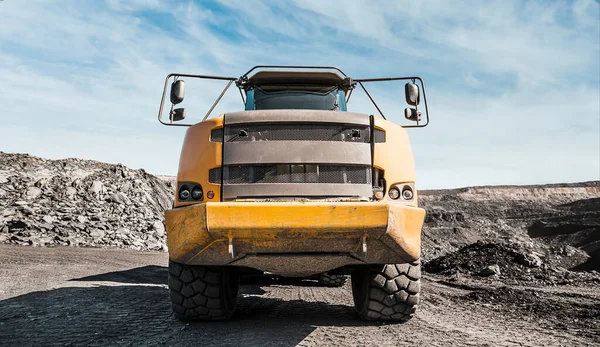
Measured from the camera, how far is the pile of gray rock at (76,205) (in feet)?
63.6

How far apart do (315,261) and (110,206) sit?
20.9 metres

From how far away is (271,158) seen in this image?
448cm

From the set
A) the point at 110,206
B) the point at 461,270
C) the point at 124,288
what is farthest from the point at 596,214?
the point at 124,288

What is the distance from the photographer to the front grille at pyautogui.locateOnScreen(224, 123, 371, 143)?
181 inches

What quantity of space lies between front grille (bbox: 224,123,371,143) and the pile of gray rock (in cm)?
1628

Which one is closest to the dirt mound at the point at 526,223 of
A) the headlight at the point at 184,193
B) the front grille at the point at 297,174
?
the front grille at the point at 297,174

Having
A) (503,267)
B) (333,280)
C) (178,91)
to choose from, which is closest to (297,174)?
(178,91)

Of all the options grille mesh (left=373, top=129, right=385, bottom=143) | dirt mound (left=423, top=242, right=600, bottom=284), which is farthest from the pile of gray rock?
grille mesh (left=373, top=129, right=385, bottom=143)

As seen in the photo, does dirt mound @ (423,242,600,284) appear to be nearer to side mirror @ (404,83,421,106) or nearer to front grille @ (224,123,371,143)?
side mirror @ (404,83,421,106)

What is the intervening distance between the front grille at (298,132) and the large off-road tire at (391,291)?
4.35 feet

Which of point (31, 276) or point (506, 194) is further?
point (506, 194)

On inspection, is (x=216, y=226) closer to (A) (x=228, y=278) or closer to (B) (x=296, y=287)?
(A) (x=228, y=278)

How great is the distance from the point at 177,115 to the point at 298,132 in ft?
4.95

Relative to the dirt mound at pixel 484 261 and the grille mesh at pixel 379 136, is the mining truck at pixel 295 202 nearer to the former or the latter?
the grille mesh at pixel 379 136
